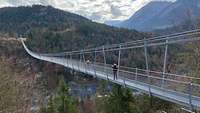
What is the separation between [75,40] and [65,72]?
52470mm

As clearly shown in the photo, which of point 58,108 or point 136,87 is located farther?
point 58,108

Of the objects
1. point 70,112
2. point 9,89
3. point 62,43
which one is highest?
point 62,43

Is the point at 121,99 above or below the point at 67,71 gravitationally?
below

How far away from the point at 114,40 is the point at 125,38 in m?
3.85

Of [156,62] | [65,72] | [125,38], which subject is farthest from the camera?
[125,38]

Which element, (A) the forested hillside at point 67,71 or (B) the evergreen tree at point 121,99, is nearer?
(A) the forested hillside at point 67,71

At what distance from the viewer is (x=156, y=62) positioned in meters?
52.2

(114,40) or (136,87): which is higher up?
(114,40)

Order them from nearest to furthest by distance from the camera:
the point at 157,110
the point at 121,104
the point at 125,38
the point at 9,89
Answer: the point at 9,89, the point at 157,110, the point at 121,104, the point at 125,38

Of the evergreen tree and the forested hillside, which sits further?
the evergreen tree

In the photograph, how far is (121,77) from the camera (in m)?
28.0

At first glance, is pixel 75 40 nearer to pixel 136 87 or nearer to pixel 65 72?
pixel 65 72

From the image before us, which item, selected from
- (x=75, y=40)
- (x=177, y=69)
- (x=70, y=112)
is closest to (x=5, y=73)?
(x=177, y=69)

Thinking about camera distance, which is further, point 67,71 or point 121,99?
point 67,71
